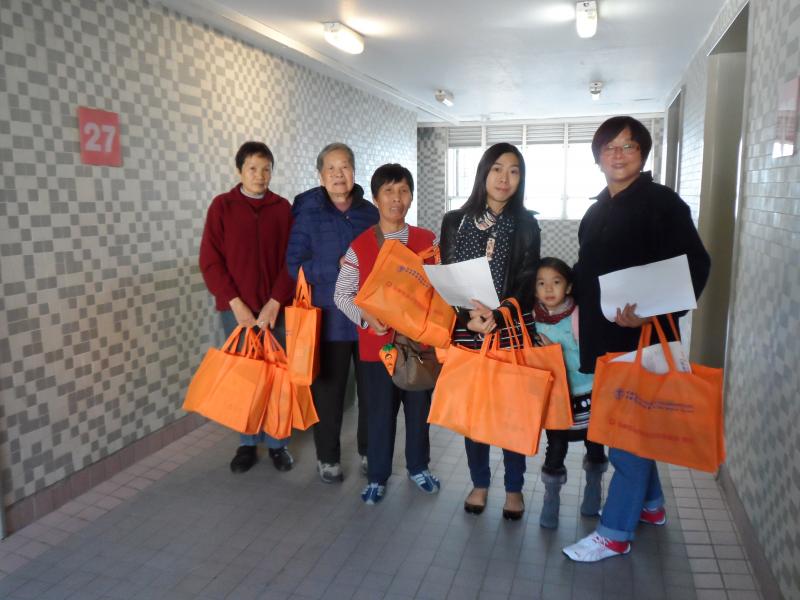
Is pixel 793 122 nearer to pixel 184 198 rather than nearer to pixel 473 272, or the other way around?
pixel 473 272

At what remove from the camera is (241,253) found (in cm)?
315

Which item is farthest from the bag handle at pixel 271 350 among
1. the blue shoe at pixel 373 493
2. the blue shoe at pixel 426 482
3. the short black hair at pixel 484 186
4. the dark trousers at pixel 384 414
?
the short black hair at pixel 484 186

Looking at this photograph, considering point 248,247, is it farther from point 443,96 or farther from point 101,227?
point 443,96

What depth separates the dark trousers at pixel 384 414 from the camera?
2848 mm

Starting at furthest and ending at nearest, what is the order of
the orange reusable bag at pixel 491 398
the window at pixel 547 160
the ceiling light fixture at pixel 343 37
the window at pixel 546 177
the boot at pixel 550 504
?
1. the window at pixel 546 177
2. the window at pixel 547 160
3. the ceiling light fixture at pixel 343 37
4. the boot at pixel 550 504
5. the orange reusable bag at pixel 491 398

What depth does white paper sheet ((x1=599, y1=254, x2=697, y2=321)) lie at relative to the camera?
76.3 inches

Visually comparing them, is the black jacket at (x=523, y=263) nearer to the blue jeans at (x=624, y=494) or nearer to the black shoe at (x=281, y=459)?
the blue jeans at (x=624, y=494)

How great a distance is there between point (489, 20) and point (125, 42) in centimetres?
232

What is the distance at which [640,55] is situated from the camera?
5.35 metres

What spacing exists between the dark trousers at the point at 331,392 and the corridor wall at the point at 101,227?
41.5 inches

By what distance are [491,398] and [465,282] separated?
430mm

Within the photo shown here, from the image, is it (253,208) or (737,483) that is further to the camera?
(253,208)

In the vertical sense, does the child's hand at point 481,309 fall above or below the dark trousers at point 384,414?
above

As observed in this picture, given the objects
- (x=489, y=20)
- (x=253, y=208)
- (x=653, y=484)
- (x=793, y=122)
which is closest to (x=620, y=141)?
(x=793, y=122)
